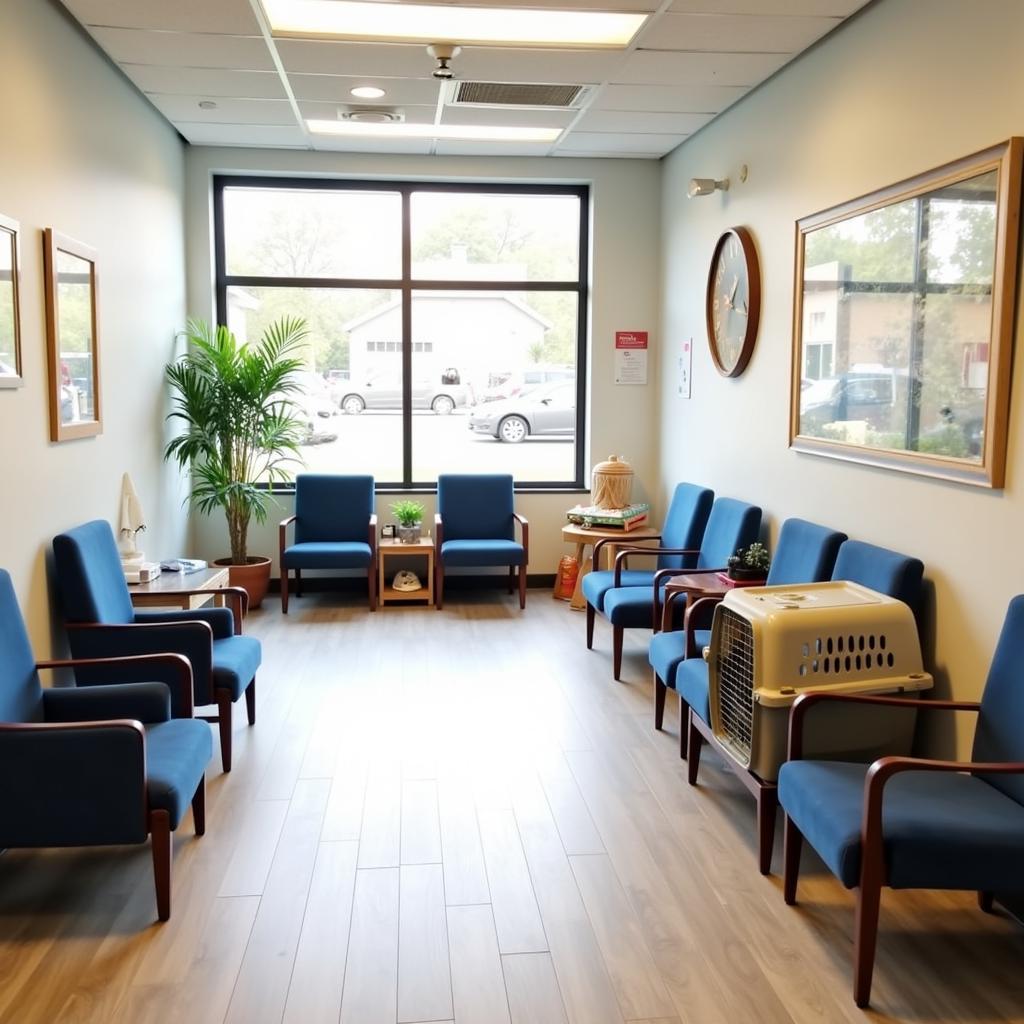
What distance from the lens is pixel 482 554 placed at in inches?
242

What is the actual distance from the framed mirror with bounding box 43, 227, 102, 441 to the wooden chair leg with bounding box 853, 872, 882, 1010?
313 centimetres

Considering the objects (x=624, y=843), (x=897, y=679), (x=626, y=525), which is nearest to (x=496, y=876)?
(x=624, y=843)

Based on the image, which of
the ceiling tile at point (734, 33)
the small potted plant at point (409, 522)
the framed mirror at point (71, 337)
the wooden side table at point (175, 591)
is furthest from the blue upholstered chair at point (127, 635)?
the ceiling tile at point (734, 33)

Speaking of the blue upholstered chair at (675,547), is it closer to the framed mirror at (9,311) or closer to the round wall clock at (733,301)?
the round wall clock at (733,301)

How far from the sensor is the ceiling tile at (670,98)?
4797mm

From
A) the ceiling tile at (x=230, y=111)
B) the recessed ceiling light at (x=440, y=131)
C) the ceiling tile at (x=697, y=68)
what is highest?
the recessed ceiling light at (x=440, y=131)

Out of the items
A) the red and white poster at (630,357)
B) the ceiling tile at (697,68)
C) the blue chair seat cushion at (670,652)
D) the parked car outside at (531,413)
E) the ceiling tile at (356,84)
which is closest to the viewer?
the blue chair seat cushion at (670,652)

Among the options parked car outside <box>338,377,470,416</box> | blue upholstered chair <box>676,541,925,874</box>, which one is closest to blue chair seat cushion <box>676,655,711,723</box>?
blue upholstered chair <box>676,541,925,874</box>

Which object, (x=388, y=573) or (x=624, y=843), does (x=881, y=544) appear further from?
(x=388, y=573)

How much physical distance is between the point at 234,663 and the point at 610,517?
2.84 meters

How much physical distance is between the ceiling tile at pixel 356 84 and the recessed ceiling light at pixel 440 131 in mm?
573

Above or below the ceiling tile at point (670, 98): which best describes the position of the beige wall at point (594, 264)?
below

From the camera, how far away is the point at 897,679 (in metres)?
2.96

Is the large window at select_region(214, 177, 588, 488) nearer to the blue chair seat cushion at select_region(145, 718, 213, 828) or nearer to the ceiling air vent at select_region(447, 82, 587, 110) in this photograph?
the ceiling air vent at select_region(447, 82, 587, 110)
